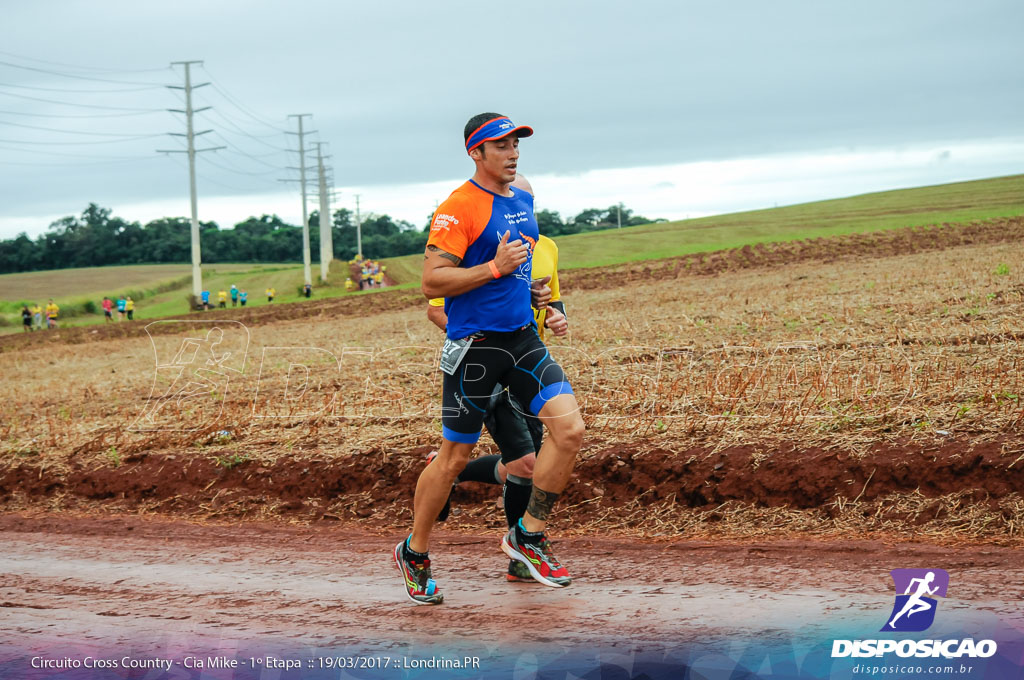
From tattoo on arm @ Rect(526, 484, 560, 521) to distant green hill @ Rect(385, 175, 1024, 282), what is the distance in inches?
1776

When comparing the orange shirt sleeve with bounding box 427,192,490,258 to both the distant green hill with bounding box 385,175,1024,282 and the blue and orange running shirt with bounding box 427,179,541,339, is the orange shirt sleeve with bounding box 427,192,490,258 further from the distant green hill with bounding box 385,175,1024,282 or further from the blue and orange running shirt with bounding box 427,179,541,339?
the distant green hill with bounding box 385,175,1024,282

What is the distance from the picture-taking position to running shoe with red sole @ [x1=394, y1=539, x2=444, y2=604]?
4.99 meters

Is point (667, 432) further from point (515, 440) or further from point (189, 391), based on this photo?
point (189, 391)

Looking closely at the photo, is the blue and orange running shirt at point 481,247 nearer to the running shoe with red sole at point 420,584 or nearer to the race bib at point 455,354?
the race bib at point 455,354

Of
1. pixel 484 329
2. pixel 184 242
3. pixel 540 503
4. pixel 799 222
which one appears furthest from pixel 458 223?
pixel 184 242

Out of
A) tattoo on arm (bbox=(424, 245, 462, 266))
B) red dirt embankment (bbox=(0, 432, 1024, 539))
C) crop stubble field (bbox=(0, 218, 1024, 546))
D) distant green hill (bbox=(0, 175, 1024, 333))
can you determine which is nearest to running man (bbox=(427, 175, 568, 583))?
tattoo on arm (bbox=(424, 245, 462, 266))

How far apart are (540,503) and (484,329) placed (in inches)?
39.9

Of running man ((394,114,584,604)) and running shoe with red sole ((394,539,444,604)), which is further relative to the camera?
running shoe with red sole ((394,539,444,604))

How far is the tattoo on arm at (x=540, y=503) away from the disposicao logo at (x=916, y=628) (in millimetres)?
1658

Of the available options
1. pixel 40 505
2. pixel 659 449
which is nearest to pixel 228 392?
pixel 40 505

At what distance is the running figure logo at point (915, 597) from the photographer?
162 inches

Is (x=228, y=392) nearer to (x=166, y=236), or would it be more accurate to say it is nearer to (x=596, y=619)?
(x=596, y=619)

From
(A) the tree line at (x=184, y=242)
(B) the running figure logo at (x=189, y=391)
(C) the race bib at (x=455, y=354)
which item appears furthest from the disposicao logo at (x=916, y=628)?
(A) the tree line at (x=184, y=242)

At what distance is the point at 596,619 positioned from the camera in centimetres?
451
